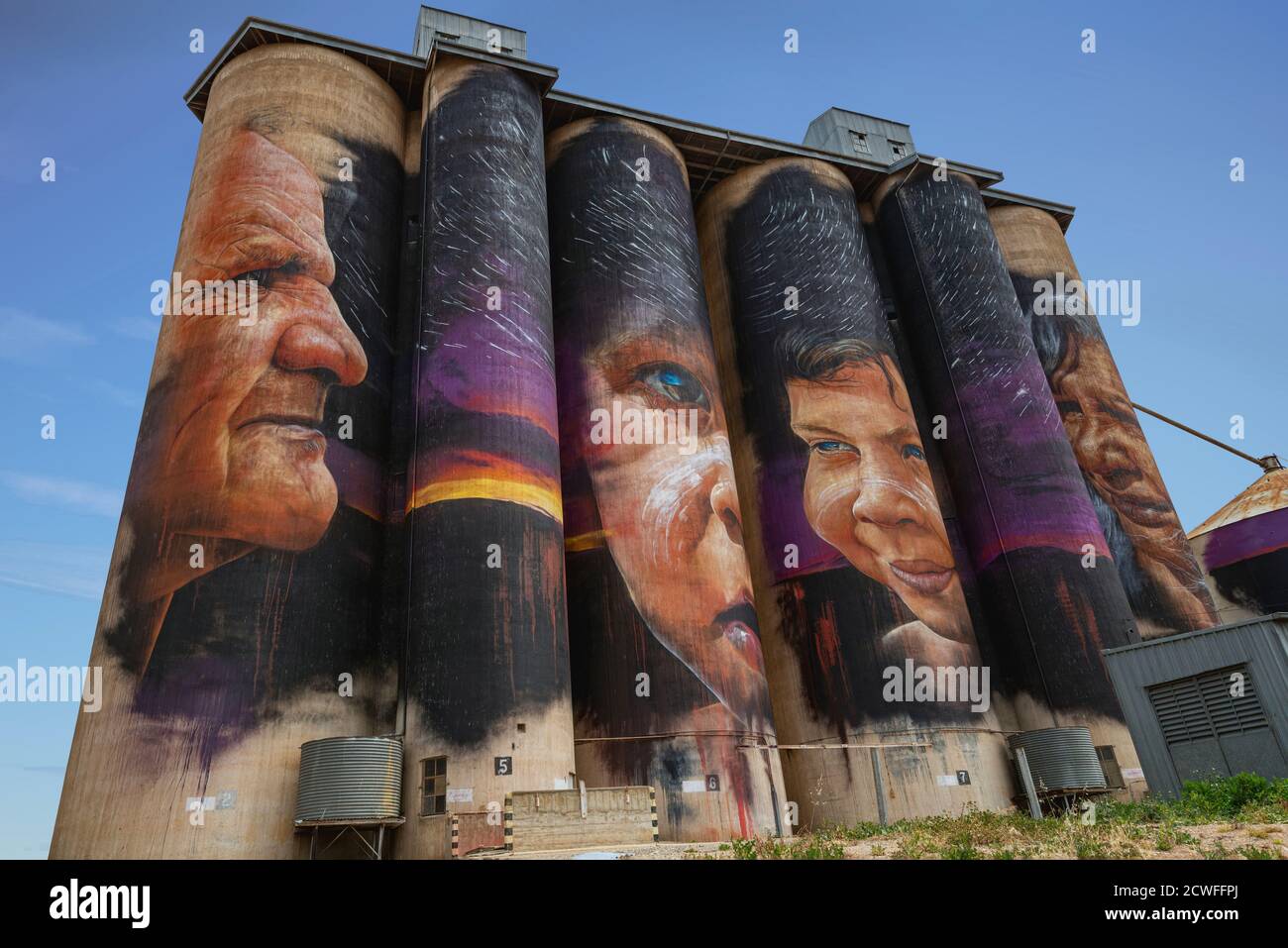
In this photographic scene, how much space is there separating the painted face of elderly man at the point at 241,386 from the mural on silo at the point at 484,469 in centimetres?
320

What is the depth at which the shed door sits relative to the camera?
19.2m

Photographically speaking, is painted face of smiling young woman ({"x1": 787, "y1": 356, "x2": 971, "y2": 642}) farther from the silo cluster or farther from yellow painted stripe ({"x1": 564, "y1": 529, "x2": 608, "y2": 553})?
yellow painted stripe ({"x1": 564, "y1": 529, "x2": 608, "y2": 553})

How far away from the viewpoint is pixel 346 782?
21.9m

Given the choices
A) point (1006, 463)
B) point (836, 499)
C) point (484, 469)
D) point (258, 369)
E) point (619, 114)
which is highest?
point (619, 114)

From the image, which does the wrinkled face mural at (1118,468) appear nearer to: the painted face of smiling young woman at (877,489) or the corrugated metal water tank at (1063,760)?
the painted face of smiling young woman at (877,489)

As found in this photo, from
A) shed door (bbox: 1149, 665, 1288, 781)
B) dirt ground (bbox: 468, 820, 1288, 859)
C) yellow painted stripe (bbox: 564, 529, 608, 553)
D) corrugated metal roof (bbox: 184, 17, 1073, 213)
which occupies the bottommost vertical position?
dirt ground (bbox: 468, 820, 1288, 859)

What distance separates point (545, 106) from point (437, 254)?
40.9ft

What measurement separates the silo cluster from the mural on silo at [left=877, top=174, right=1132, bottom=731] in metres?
0.16

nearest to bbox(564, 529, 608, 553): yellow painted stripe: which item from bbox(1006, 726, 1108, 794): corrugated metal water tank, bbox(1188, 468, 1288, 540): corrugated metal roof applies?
bbox(1006, 726, 1108, 794): corrugated metal water tank

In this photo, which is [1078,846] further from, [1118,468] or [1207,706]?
[1118,468]

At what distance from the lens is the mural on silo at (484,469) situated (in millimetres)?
23516

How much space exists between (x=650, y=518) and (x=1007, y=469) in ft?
57.5

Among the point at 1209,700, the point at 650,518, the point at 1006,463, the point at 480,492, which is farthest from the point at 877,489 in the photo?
the point at 480,492
